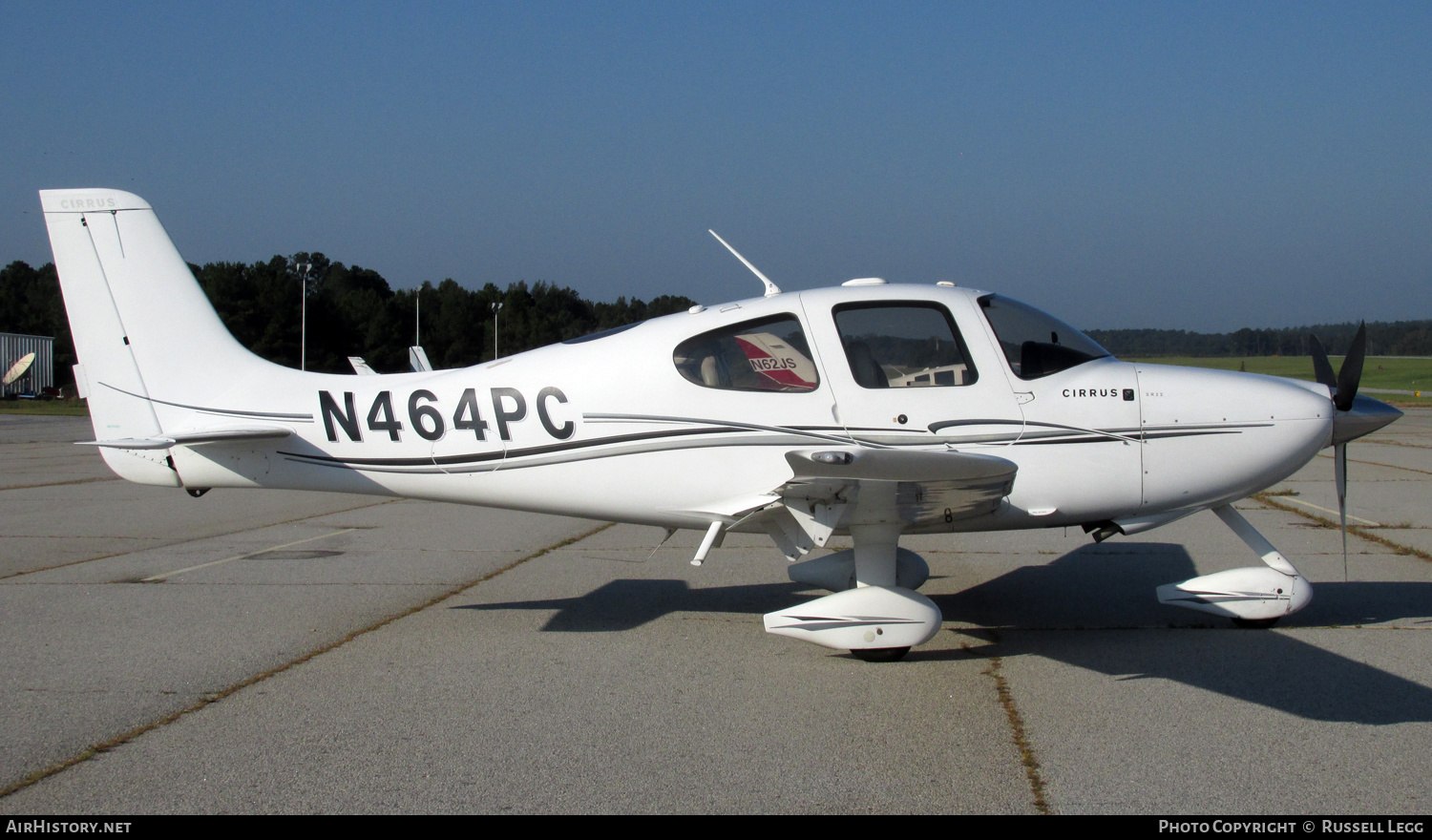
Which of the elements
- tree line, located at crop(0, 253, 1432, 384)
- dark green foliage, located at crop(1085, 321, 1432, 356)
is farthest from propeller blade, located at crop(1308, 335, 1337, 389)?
tree line, located at crop(0, 253, 1432, 384)

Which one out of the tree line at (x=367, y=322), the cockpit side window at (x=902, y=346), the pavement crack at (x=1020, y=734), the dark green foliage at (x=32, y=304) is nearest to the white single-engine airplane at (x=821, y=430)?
the cockpit side window at (x=902, y=346)

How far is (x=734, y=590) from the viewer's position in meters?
7.61

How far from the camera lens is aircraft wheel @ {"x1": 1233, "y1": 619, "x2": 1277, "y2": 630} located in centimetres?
618

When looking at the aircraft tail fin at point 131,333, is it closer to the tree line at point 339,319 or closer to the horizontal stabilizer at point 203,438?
the horizontal stabilizer at point 203,438

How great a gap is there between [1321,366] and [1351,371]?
0.82m

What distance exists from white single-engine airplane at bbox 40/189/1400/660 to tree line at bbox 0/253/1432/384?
50.7 m

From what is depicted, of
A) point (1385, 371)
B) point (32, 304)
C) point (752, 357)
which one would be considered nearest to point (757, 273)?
point (752, 357)

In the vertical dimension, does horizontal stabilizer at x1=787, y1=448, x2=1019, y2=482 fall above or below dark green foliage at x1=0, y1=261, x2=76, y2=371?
below

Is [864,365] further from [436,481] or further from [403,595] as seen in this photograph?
[403,595]

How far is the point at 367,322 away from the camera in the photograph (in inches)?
3157

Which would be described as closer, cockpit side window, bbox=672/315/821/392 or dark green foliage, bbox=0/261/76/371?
cockpit side window, bbox=672/315/821/392

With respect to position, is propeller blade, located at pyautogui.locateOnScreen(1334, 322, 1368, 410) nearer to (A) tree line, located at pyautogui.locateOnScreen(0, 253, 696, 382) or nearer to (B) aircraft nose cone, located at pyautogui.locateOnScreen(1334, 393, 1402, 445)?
Answer: (B) aircraft nose cone, located at pyautogui.locateOnScreen(1334, 393, 1402, 445)

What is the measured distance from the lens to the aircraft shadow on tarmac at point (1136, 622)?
498 cm

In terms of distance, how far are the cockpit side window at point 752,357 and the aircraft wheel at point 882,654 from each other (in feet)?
5.04
